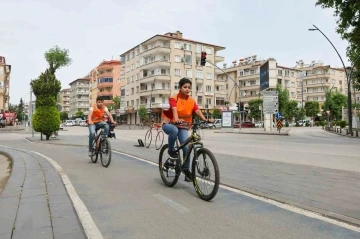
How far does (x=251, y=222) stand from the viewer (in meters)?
4.06

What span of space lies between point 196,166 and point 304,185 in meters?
2.15

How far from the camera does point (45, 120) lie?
69.2ft

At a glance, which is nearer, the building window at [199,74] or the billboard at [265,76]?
the billboard at [265,76]

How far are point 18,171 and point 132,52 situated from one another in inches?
3044

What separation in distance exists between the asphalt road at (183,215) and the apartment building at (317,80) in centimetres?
11252

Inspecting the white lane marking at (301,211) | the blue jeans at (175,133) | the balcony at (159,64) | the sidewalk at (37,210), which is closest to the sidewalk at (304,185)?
the white lane marking at (301,211)

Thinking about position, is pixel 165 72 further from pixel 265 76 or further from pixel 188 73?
pixel 265 76

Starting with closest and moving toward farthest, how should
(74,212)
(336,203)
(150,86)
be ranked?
(74,212) → (336,203) → (150,86)

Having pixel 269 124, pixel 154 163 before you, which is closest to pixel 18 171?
pixel 154 163

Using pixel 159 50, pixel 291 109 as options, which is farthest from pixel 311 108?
pixel 159 50

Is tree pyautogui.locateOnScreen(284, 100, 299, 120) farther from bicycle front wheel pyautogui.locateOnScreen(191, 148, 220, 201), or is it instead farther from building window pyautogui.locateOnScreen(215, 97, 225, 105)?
bicycle front wheel pyautogui.locateOnScreen(191, 148, 220, 201)

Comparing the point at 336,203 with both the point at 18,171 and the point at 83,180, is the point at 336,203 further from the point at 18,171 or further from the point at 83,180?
the point at 18,171

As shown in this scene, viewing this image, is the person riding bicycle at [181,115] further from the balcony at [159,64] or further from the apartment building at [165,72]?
the balcony at [159,64]

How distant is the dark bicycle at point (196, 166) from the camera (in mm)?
5117
